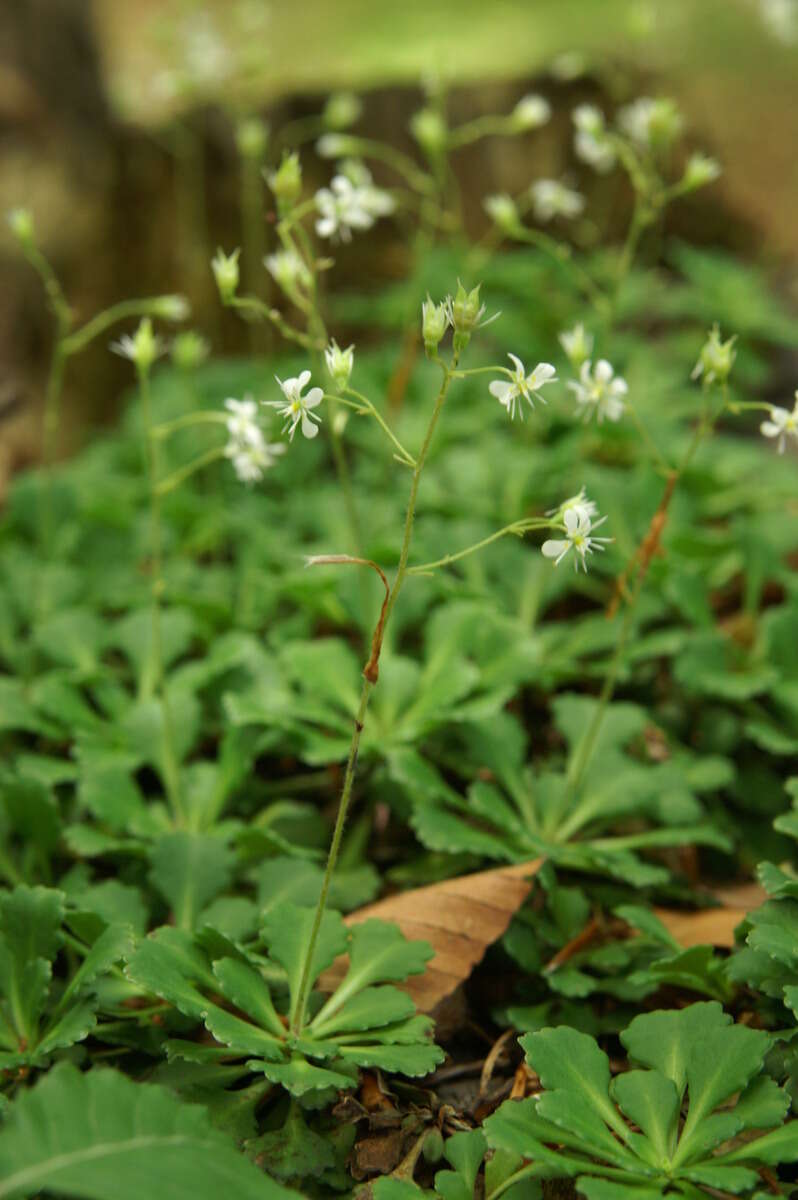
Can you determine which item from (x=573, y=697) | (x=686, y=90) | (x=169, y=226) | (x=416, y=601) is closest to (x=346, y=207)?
(x=416, y=601)

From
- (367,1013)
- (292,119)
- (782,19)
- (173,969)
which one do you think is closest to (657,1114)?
(367,1013)

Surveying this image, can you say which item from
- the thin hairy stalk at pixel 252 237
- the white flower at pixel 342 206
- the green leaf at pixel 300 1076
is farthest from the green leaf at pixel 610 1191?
the thin hairy stalk at pixel 252 237

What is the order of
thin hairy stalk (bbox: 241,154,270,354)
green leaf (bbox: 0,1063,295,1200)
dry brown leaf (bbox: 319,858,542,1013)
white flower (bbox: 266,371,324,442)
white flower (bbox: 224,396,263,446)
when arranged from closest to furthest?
green leaf (bbox: 0,1063,295,1200), white flower (bbox: 266,371,324,442), dry brown leaf (bbox: 319,858,542,1013), white flower (bbox: 224,396,263,446), thin hairy stalk (bbox: 241,154,270,354)

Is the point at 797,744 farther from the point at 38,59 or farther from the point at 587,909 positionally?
the point at 38,59

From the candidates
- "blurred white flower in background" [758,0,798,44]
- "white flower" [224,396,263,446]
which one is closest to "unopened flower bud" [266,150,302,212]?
"white flower" [224,396,263,446]

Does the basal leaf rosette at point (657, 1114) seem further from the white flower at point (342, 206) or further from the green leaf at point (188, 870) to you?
the white flower at point (342, 206)

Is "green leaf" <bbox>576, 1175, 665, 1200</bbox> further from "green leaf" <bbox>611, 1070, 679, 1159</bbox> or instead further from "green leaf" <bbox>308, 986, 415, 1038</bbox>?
"green leaf" <bbox>308, 986, 415, 1038</bbox>

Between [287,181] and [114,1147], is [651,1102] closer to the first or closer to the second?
[114,1147]
